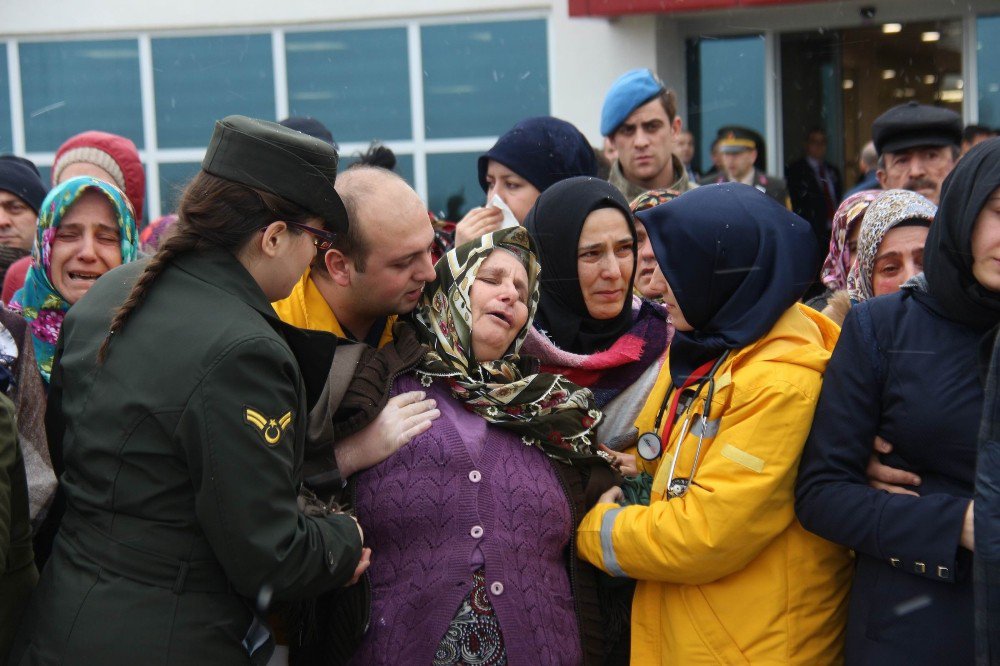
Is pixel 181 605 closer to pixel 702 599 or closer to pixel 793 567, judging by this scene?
pixel 702 599

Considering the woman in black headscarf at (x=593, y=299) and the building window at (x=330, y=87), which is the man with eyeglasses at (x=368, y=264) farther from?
the building window at (x=330, y=87)

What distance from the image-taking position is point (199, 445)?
2.24 metres

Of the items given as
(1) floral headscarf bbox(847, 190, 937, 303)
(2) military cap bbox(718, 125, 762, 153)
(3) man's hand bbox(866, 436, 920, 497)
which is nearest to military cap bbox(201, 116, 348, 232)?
(3) man's hand bbox(866, 436, 920, 497)

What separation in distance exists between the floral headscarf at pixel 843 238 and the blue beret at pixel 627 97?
1727 millimetres

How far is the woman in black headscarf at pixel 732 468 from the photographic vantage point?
2631mm

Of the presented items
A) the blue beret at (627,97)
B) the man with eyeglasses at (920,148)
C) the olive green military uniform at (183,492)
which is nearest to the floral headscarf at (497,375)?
the olive green military uniform at (183,492)

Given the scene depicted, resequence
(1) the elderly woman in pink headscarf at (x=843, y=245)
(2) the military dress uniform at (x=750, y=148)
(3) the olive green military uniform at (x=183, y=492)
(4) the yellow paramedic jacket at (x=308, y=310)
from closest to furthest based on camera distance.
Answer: (3) the olive green military uniform at (x=183, y=492), (4) the yellow paramedic jacket at (x=308, y=310), (1) the elderly woman in pink headscarf at (x=843, y=245), (2) the military dress uniform at (x=750, y=148)

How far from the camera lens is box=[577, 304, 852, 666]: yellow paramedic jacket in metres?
2.62

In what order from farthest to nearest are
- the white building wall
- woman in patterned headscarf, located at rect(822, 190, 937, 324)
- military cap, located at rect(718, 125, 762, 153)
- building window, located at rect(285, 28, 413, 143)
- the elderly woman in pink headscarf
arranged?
1. building window, located at rect(285, 28, 413, 143)
2. the white building wall
3. military cap, located at rect(718, 125, 762, 153)
4. the elderly woman in pink headscarf
5. woman in patterned headscarf, located at rect(822, 190, 937, 324)

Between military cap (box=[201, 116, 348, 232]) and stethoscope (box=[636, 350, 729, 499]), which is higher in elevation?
military cap (box=[201, 116, 348, 232])

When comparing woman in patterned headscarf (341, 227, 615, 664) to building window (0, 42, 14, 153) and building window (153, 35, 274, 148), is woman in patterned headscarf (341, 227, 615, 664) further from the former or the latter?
building window (0, 42, 14, 153)

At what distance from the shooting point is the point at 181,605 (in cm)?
230

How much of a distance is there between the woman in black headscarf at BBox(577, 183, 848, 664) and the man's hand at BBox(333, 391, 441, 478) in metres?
0.56

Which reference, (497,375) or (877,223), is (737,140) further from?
(497,375)
